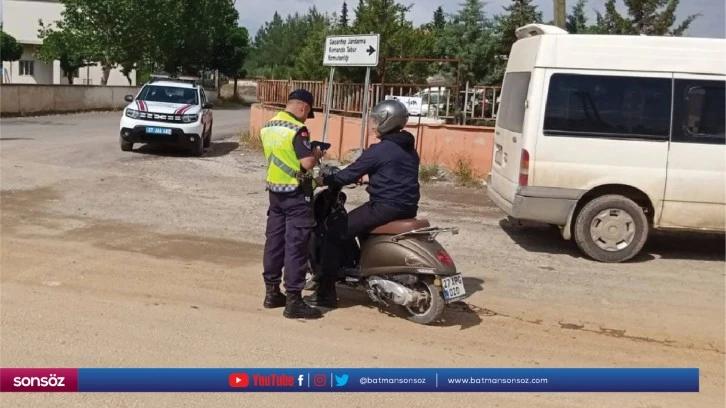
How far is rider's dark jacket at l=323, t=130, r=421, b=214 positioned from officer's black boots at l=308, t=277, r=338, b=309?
0.81m

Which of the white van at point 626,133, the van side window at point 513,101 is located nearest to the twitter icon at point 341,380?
the white van at point 626,133

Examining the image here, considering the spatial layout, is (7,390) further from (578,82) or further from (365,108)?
(365,108)

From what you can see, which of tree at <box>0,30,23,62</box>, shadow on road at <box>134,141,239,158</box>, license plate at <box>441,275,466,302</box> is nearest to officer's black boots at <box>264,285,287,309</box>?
license plate at <box>441,275,466,302</box>

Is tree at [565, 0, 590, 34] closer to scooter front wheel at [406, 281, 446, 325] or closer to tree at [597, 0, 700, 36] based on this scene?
tree at [597, 0, 700, 36]

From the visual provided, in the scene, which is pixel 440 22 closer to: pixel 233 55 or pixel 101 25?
pixel 101 25

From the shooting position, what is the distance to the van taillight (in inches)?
316

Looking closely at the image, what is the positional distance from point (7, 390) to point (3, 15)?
210ft

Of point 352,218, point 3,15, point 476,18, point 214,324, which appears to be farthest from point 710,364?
point 3,15

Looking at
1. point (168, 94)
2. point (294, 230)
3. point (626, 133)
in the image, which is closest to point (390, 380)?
point (294, 230)

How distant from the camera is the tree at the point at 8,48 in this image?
48553mm

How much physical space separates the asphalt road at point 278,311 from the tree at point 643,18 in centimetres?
2159

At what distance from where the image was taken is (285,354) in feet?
15.8

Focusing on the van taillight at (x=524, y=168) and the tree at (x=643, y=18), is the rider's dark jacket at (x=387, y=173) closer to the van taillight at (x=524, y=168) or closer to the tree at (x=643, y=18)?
the van taillight at (x=524, y=168)

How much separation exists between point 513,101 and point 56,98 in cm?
2528
